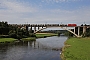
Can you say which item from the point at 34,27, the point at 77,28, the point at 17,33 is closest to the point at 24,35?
the point at 17,33

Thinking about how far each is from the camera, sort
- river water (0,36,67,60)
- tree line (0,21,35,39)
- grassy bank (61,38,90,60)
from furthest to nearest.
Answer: tree line (0,21,35,39), river water (0,36,67,60), grassy bank (61,38,90,60)

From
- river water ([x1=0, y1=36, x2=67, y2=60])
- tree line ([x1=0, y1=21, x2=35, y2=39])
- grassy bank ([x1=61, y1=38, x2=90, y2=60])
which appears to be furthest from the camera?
tree line ([x1=0, y1=21, x2=35, y2=39])

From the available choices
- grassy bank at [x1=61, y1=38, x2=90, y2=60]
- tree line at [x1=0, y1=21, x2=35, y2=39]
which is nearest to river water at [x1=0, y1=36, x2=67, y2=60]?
grassy bank at [x1=61, y1=38, x2=90, y2=60]

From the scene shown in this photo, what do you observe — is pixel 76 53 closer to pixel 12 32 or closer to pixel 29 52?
pixel 29 52

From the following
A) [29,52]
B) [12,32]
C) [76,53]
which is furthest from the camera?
[12,32]

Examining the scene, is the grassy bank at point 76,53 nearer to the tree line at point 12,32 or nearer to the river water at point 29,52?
the river water at point 29,52

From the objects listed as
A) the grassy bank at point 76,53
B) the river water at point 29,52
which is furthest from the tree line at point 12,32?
the grassy bank at point 76,53

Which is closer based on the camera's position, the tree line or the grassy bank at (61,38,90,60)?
the grassy bank at (61,38,90,60)

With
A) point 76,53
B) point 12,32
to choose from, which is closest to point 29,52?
point 76,53

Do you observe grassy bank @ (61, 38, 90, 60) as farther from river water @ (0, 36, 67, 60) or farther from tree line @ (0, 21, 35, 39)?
tree line @ (0, 21, 35, 39)

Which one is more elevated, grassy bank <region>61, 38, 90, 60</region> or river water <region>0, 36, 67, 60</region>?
Answer: grassy bank <region>61, 38, 90, 60</region>

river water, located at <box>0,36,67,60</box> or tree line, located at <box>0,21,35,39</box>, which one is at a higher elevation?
tree line, located at <box>0,21,35,39</box>

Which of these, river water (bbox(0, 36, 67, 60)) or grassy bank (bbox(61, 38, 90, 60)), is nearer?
grassy bank (bbox(61, 38, 90, 60))

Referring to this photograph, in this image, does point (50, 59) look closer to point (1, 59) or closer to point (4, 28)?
point (1, 59)
